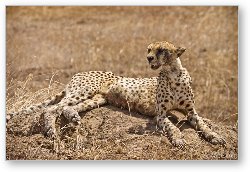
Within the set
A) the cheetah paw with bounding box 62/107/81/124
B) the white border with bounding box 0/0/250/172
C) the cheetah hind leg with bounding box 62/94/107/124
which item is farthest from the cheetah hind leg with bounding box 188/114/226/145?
the cheetah paw with bounding box 62/107/81/124

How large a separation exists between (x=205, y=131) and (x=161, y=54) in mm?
655

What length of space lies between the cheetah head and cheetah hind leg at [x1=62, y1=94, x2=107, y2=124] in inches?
21.8

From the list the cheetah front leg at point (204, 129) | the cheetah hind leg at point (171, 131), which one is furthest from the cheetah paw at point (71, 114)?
the cheetah front leg at point (204, 129)

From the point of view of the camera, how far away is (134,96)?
5316 mm

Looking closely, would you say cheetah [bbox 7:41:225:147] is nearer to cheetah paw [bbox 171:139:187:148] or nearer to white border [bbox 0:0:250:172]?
cheetah paw [bbox 171:139:187:148]

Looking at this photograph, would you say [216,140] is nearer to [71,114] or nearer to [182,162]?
[182,162]

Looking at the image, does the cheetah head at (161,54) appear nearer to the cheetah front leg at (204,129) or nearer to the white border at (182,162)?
the cheetah front leg at (204,129)

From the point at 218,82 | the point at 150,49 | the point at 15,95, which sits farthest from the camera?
the point at 218,82

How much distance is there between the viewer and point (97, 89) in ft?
17.5

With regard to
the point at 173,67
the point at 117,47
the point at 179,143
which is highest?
the point at 117,47

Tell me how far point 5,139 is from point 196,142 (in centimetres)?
140

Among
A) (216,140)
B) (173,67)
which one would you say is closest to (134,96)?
(173,67)

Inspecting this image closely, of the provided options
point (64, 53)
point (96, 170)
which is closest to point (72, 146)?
point (96, 170)

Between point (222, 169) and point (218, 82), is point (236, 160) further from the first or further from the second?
point (218, 82)
